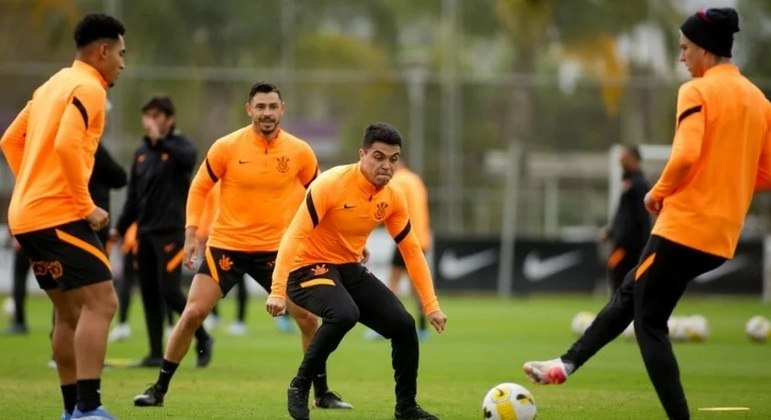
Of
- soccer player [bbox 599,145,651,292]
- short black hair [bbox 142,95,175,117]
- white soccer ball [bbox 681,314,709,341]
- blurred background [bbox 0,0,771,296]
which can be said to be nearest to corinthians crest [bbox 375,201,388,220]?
short black hair [bbox 142,95,175,117]

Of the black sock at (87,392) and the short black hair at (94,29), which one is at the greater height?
the short black hair at (94,29)

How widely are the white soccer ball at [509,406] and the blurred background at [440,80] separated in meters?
24.6

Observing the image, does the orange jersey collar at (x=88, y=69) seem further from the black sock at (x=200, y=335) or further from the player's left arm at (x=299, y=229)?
the black sock at (x=200, y=335)

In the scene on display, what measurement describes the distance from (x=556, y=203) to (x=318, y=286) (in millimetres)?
24848

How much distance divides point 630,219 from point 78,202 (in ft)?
37.6

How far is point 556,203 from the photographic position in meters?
35.0

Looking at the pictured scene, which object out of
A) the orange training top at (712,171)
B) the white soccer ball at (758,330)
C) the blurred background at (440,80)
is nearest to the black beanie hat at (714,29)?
the orange training top at (712,171)

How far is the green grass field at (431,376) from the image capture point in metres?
11.2

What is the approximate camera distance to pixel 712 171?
8906 millimetres

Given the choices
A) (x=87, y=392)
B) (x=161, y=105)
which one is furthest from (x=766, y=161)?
(x=161, y=105)

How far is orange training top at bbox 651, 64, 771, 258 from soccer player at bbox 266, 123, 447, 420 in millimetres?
2038

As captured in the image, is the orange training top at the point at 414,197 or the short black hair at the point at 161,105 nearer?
the short black hair at the point at 161,105

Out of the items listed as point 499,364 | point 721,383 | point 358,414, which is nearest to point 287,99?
point 499,364

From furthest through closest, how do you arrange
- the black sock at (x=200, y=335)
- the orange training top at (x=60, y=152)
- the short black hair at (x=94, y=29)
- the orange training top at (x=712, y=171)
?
the black sock at (x=200, y=335) → the short black hair at (x=94, y=29) → the orange training top at (x=60, y=152) → the orange training top at (x=712, y=171)
